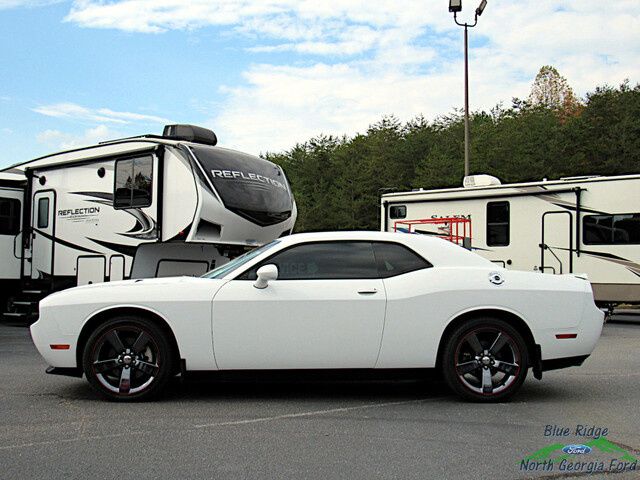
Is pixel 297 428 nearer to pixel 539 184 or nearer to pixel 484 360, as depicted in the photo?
pixel 484 360

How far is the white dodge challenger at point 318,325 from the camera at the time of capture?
651cm

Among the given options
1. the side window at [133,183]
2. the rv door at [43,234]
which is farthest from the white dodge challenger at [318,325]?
the rv door at [43,234]

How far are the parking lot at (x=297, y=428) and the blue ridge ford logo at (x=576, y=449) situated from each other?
20 cm

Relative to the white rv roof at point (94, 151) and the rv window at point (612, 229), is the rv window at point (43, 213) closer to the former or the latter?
the white rv roof at point (94, 151)

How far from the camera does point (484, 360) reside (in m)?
6.56

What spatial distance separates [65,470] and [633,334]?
11.2 m

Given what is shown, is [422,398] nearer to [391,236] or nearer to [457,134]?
[391,236]

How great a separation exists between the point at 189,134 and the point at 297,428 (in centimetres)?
820

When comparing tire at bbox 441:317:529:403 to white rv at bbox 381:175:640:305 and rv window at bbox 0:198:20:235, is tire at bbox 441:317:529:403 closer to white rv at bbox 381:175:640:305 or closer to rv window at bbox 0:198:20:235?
white rv at bbox 381:175:640:305

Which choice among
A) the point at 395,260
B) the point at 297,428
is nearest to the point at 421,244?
the point at 395,260

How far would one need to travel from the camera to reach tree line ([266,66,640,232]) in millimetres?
36562

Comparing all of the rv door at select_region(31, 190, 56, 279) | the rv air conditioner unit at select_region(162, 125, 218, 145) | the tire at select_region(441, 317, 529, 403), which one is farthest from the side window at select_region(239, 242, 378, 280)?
the rv door at select_region(31, 190, 56, 279)

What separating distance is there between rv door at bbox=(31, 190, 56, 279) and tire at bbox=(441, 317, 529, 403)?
967cm

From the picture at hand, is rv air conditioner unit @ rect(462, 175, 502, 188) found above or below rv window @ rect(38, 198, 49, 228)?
above
